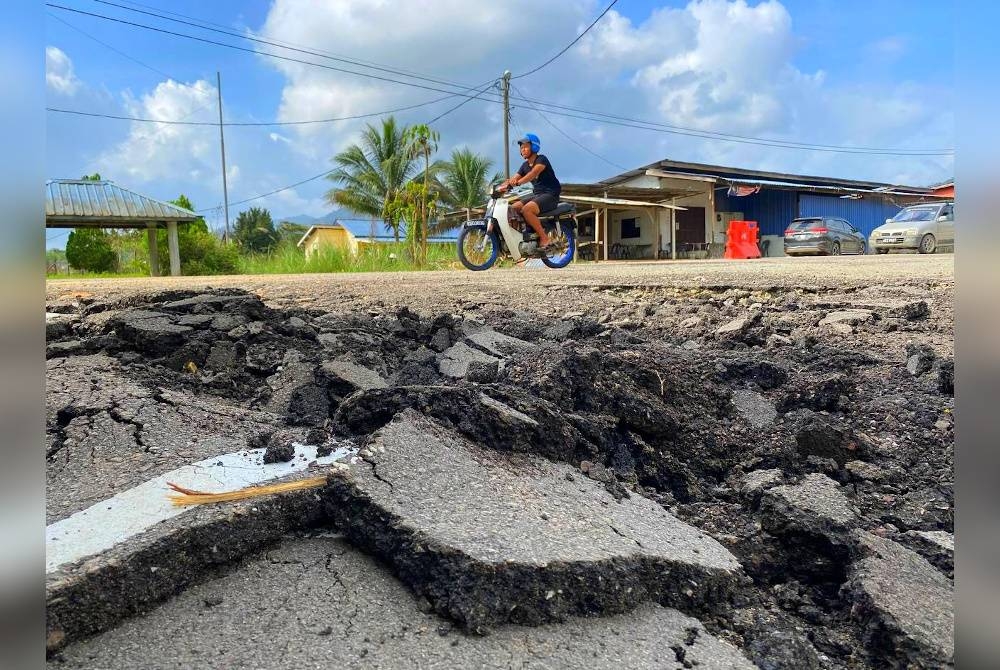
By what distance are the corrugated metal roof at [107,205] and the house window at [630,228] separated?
1591 centimetres

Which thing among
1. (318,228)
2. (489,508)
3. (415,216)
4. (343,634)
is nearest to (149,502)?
(343,634)

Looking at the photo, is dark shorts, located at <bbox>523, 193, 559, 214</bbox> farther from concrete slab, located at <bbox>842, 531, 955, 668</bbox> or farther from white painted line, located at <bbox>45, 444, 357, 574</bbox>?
concrete slab, located at <bbox>842, 531, 955, 668</bbox>

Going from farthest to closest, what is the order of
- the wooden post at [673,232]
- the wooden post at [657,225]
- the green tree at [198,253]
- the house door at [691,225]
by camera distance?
the house door at [691,225]
the wooden post at [657,225]
the wooden post at [673,232]
the green tree at [198,253]

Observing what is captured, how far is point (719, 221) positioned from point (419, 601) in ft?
88.8

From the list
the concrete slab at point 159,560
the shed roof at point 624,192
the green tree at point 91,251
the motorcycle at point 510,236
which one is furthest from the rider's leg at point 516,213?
the green tree at point 91,251

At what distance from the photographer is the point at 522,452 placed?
2.18 metres

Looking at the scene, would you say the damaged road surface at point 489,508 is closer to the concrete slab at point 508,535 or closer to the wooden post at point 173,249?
the concrete slab at point 508,535

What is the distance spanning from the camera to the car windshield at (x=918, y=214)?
18.2 metres

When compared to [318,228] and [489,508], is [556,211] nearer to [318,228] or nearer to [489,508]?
[489,508]

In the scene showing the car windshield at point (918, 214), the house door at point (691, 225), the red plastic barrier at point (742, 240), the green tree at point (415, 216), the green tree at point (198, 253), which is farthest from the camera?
the house door at point (691, 225)

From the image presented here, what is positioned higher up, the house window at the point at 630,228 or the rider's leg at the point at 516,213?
the house window at the point at 630,228

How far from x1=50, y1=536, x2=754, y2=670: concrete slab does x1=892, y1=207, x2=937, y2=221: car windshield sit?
19994mm
